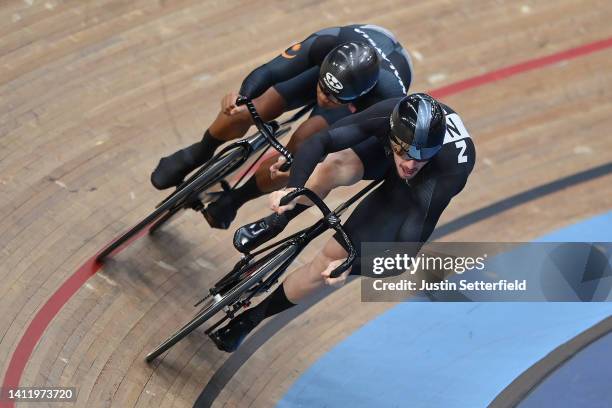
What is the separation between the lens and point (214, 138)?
4.48 metres

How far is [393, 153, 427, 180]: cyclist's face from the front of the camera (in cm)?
358

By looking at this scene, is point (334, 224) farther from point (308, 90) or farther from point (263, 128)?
point (308, 90)

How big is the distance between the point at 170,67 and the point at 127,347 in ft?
6.82

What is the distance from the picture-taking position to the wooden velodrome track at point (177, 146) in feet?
14.5

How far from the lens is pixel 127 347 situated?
4.39m

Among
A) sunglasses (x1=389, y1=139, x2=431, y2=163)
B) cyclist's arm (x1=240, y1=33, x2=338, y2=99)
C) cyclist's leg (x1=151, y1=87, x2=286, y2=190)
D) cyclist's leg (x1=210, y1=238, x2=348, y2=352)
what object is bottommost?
cyclist's leg (x1=210, y1=238, x2=348, y2=352)

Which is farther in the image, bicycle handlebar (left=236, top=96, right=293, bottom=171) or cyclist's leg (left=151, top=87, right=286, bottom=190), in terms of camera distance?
cyclist's leg (left=151, top=87, right=286, bottom=190)

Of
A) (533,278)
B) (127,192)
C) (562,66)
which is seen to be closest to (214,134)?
(127,192)

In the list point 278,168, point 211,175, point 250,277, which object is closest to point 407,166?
point 278,168

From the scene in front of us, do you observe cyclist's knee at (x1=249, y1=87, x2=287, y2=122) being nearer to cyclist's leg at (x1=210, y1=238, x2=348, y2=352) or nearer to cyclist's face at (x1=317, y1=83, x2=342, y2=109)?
cyclist's face at (x1=317, y1=83, x2=342, y2=109)

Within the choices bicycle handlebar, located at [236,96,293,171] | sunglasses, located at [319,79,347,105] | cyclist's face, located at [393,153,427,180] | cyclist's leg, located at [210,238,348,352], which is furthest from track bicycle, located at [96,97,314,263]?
cyclist's face, located at [393,153,427,180]

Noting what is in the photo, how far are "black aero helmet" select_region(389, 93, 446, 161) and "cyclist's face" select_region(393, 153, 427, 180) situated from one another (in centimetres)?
2

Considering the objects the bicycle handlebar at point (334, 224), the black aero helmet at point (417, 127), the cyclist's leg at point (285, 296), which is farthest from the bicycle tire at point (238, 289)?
the black aero helmet at point (417, 127)

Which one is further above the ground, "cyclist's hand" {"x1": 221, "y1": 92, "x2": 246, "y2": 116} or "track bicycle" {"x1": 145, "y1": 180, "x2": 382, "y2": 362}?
"cyclist's hand" {"x1": 221, "y1": 92, "x2": 246, "y2": 116}
